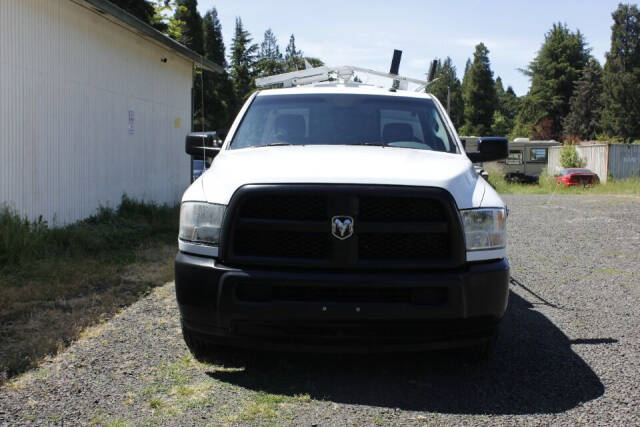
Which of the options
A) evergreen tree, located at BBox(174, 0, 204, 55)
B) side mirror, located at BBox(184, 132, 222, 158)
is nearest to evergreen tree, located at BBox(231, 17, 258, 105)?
evergreen tree, located at BBox(174, 0, 204, 55)

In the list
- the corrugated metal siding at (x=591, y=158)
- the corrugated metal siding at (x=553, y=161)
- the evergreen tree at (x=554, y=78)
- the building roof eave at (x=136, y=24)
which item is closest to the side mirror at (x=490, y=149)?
the building roof eave at (x=136, y=24)

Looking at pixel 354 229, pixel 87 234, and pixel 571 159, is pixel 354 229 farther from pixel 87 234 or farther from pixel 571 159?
pixel 571 159

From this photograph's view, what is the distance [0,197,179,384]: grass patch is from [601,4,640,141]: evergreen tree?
58632 mm

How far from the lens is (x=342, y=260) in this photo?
3.90 meters

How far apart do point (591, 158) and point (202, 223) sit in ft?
128

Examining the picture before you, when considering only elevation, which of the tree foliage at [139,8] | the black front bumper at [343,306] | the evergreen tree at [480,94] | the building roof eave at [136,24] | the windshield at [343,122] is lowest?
the black front bumper at [343,306]

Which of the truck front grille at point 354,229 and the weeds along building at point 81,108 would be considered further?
the weeds along building at point 81,108

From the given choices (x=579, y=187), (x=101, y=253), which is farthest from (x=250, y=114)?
(x=579, y=187)

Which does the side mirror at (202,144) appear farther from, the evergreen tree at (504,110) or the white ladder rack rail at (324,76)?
the evergreen tree at (504,110)

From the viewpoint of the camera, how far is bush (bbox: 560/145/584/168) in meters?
39.8

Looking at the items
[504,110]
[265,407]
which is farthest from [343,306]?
[504,110]

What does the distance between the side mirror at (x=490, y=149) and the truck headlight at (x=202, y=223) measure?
8.30 ft

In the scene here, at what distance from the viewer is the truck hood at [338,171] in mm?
4008

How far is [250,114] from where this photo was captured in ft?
19.0
